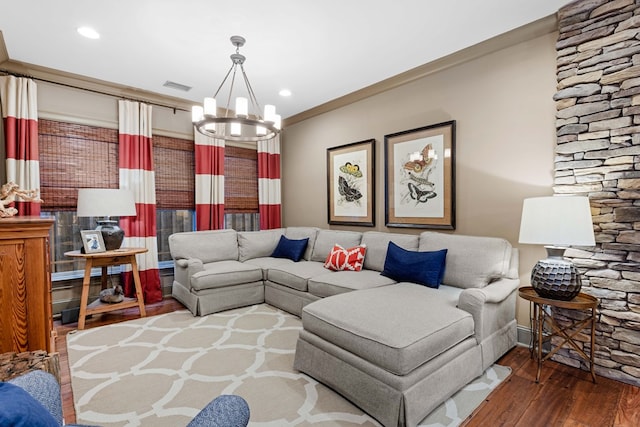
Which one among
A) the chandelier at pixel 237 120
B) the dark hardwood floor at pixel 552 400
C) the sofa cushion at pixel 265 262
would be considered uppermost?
the chandelier at pixel 237 120

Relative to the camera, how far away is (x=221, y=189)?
475cm

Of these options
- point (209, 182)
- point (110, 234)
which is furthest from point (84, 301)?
point (209, 182)

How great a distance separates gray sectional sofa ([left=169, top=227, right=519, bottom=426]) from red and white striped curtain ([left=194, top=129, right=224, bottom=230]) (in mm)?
674

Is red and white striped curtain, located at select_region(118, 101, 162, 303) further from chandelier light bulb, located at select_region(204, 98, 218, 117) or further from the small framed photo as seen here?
chandelier light bulb, located at select_region(204, 98, 218, 117)

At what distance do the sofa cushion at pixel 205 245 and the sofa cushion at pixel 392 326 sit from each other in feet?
7.53

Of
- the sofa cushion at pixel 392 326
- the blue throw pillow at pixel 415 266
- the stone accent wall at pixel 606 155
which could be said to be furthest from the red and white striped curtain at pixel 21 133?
the stone accent wall at pixel 606 155

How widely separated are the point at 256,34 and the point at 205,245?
2.60 meters

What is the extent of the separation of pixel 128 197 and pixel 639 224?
15.0ft

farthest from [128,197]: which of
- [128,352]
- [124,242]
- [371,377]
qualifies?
[371,377]

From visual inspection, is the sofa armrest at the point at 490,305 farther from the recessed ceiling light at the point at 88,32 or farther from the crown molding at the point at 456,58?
the recessed ceiling light at the point at 88,32

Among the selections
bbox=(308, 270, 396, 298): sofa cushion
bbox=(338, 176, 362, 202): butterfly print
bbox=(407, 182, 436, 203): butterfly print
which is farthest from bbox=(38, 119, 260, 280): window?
bbox=(407, 182, 436, 203): butterfly print

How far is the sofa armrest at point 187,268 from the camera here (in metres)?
3.67

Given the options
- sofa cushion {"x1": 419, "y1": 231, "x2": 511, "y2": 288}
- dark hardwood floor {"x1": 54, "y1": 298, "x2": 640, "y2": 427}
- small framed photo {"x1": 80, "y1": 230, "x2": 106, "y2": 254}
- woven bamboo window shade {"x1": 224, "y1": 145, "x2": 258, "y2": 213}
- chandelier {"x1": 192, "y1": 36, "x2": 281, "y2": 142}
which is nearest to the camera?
dark hardwood floor {"x1": 54, "y1": 298, "x2": 640, "y2": 427}

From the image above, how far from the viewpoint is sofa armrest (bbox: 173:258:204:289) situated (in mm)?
3675
